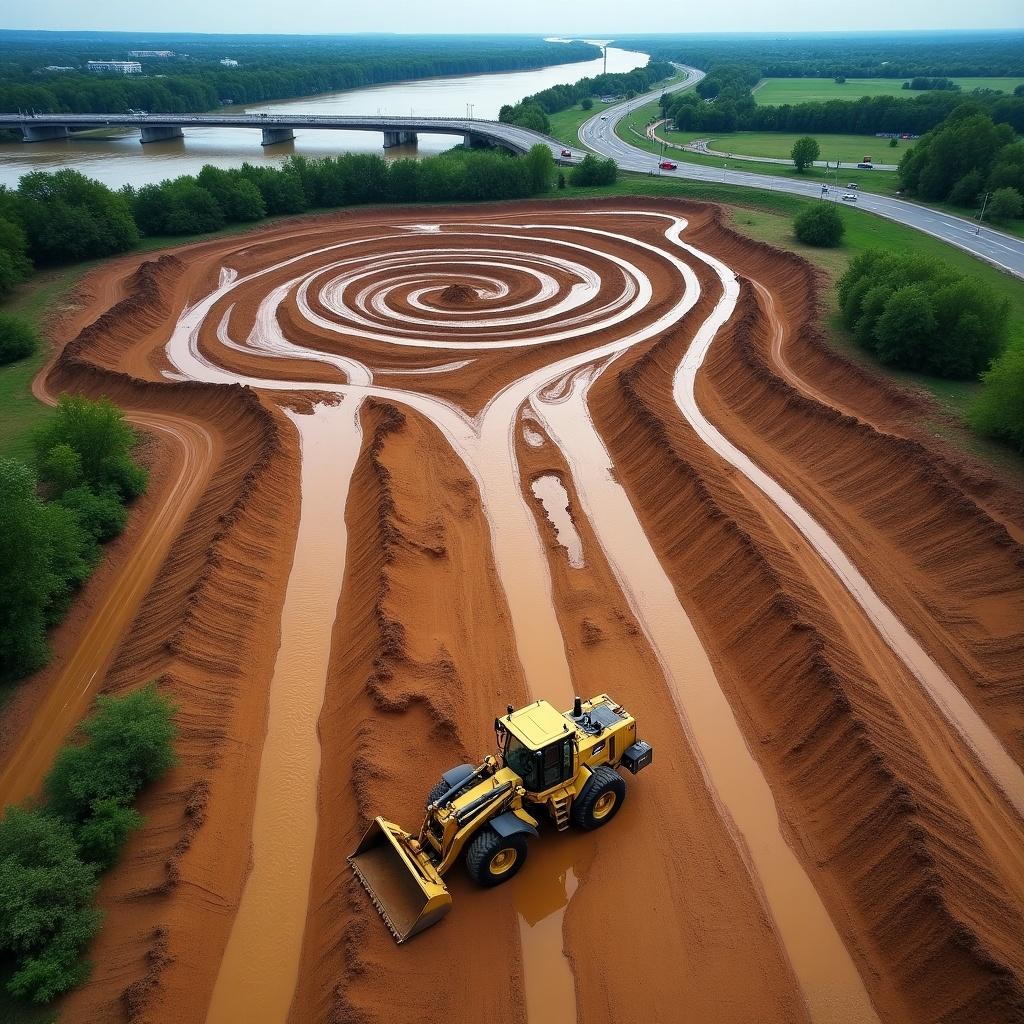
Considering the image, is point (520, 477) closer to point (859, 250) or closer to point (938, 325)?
point (938, 325)

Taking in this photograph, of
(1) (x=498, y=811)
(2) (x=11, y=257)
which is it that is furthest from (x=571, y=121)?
(1) (x=498, y=811)

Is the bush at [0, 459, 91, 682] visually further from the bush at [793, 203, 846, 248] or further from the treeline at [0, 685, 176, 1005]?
the bush at [793, 203, 846, 248]

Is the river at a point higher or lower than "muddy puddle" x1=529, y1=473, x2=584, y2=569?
higher

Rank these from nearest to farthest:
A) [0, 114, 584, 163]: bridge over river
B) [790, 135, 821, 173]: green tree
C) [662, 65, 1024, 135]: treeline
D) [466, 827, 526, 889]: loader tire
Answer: [466, 827, 526, 889]: loader tire → [790, 135, 821, 173]: green tree → [662, 65, 1024, 135]: treeline → [0, 114, 584, 163]: bridge over river

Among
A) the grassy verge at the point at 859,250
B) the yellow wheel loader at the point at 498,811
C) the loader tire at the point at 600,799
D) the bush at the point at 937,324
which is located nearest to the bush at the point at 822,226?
the grassy verge at the point at 859,250

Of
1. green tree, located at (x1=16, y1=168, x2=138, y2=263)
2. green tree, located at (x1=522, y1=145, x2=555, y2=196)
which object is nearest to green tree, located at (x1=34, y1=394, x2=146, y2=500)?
green tree, located at (x1=16, y1=168, x2=138, y2=263)
